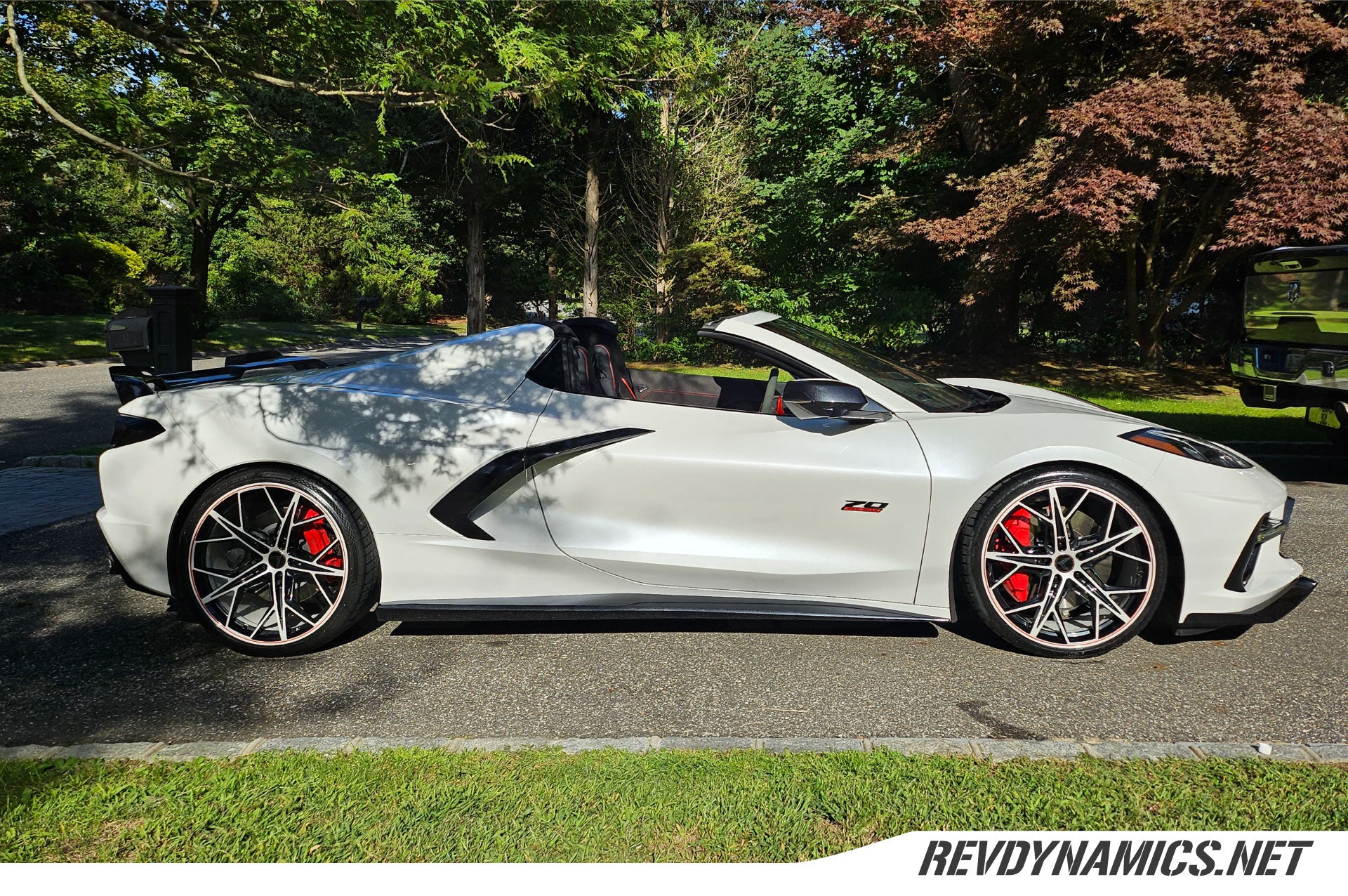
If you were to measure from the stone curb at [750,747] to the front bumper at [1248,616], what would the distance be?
28.1 inches

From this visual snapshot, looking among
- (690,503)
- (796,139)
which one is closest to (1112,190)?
(796,139)

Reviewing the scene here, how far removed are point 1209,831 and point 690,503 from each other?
1.93m

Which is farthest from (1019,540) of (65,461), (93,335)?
(93,335)

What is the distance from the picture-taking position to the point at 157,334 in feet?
21.9

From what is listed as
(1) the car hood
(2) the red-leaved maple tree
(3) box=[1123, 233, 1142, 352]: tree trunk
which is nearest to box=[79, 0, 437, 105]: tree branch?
(2) the red-leaved maple tree

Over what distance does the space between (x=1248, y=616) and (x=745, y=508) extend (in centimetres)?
197

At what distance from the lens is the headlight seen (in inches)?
138

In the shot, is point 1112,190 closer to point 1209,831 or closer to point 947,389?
point 947,389

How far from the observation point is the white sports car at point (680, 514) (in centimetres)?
346

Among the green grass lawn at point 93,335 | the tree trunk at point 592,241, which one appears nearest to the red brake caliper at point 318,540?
the green grass lawn at point 93,335

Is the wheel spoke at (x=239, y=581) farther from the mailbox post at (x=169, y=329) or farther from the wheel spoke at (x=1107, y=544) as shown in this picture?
the mailbox post at (x=169, y=329)

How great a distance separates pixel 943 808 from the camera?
2.38m

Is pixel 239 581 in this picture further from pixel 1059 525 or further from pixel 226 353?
pixel 226 353

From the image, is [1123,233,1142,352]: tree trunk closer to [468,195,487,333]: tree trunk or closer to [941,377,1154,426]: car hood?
[941,377,1154,426]: car hood
